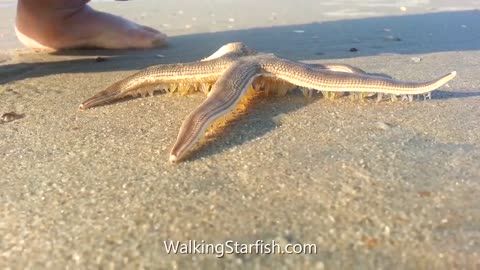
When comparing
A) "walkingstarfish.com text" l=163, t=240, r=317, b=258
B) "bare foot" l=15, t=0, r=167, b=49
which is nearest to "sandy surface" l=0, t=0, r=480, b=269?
"walkingstarfish.com text" l=163, t=240, r=317, b=258

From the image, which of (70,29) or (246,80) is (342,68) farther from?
(70,29)

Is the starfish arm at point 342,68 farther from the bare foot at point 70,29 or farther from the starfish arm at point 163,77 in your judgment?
the bare foot at point 70,29

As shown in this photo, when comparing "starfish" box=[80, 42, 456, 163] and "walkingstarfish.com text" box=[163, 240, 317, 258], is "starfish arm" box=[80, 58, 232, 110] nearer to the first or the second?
"starfish" box=[80, 42, 456, 163]

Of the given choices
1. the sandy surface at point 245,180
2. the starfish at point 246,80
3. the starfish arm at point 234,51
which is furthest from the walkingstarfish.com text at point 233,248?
the starfish arm at point 234,51

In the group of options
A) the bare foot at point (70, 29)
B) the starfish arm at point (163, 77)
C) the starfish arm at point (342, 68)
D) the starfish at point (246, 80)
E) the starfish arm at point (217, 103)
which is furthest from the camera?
the bare foot at point (70, 29)

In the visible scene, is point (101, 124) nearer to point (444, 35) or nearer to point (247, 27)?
point (247, 27)
